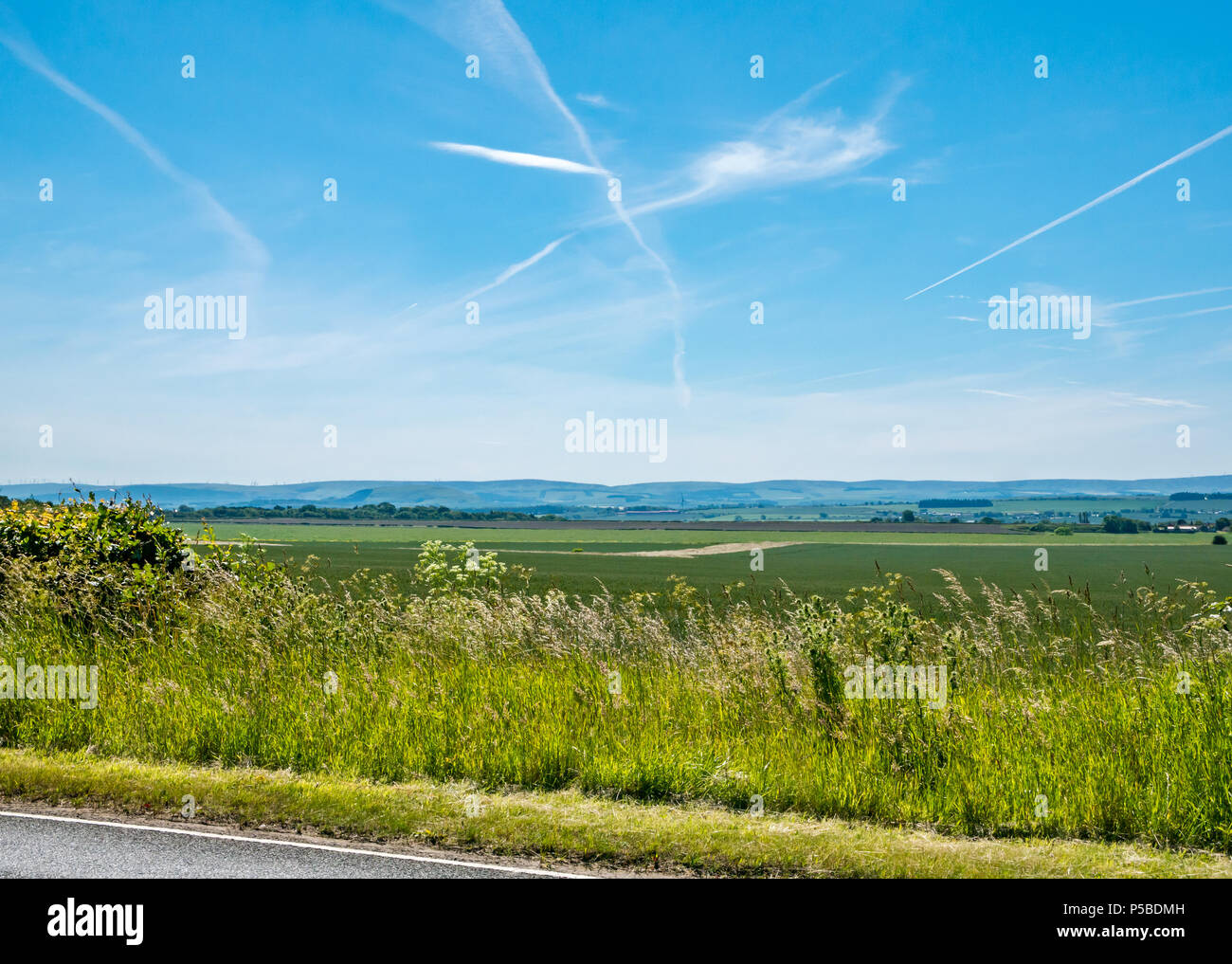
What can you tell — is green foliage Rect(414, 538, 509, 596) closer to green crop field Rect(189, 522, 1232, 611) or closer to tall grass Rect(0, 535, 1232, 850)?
A: tall grass Rect(0, 535, 1232, 850)

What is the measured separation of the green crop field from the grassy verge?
2029 centimetres

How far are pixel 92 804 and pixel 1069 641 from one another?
9.99 metres

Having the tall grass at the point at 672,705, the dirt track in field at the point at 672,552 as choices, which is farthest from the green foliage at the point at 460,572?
the dirt track in field at the point at 672,552

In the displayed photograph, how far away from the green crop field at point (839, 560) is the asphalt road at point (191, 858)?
837 inches

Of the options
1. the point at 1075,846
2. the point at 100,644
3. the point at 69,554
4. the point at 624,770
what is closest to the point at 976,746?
the point at 1075,846

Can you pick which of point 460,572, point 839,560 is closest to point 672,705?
point 460,572

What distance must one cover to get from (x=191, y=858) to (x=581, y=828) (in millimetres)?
2691

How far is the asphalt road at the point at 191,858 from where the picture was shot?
5535mm

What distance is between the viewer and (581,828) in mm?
6242

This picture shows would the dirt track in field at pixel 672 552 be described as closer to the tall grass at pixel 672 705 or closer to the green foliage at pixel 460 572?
the green foliage at pixel 460 572

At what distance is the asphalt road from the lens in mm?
5535

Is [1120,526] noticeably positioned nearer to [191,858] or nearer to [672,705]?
[672,705]
